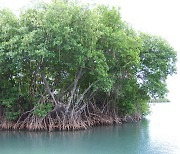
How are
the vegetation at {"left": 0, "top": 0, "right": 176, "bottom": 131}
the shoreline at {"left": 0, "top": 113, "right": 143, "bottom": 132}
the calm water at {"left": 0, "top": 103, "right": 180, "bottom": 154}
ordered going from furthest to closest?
1. the shoreline at {"left": 0, "top": 113, "right": 143, "bottom": 132}
2. the vegetation at {"left": 0, "top": 0, "right": 176, "bottom": 131}
3. the calm water at {"left": 0, "top": 103, "right": 180, "bottom": 154}

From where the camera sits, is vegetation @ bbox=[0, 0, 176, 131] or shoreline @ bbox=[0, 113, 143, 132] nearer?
vegetation @ bbox=[0, 0, 176, 131]

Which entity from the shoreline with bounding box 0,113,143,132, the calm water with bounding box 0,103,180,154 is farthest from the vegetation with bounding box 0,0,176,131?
the calm water with bounding box 0,103,180,154

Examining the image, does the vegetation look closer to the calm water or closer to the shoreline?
the shoreline

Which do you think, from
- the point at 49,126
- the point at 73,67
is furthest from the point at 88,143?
the point at 73,67

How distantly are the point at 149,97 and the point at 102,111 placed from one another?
2.47 m

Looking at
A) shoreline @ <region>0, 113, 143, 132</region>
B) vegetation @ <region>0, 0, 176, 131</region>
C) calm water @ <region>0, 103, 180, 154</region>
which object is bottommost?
calm water @ <region>0, 103, 180, 154</region>

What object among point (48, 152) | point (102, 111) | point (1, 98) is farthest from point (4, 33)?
point (102, 111)

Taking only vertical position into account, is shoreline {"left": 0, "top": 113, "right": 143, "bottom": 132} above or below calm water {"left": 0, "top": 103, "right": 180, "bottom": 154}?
above

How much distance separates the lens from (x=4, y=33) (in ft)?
33.7

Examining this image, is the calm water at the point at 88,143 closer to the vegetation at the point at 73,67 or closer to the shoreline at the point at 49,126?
the shoreline at the point at 49,126

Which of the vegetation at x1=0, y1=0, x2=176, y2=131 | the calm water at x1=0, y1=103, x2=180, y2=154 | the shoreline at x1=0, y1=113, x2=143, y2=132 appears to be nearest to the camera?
the calm water at x1=0, y1=103, x2=180, y2=154

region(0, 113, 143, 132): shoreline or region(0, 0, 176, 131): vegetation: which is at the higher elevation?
region(0, 0, 176, 131): vegetation

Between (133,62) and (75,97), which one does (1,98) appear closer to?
(75,97)

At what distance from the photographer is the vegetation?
987cm
